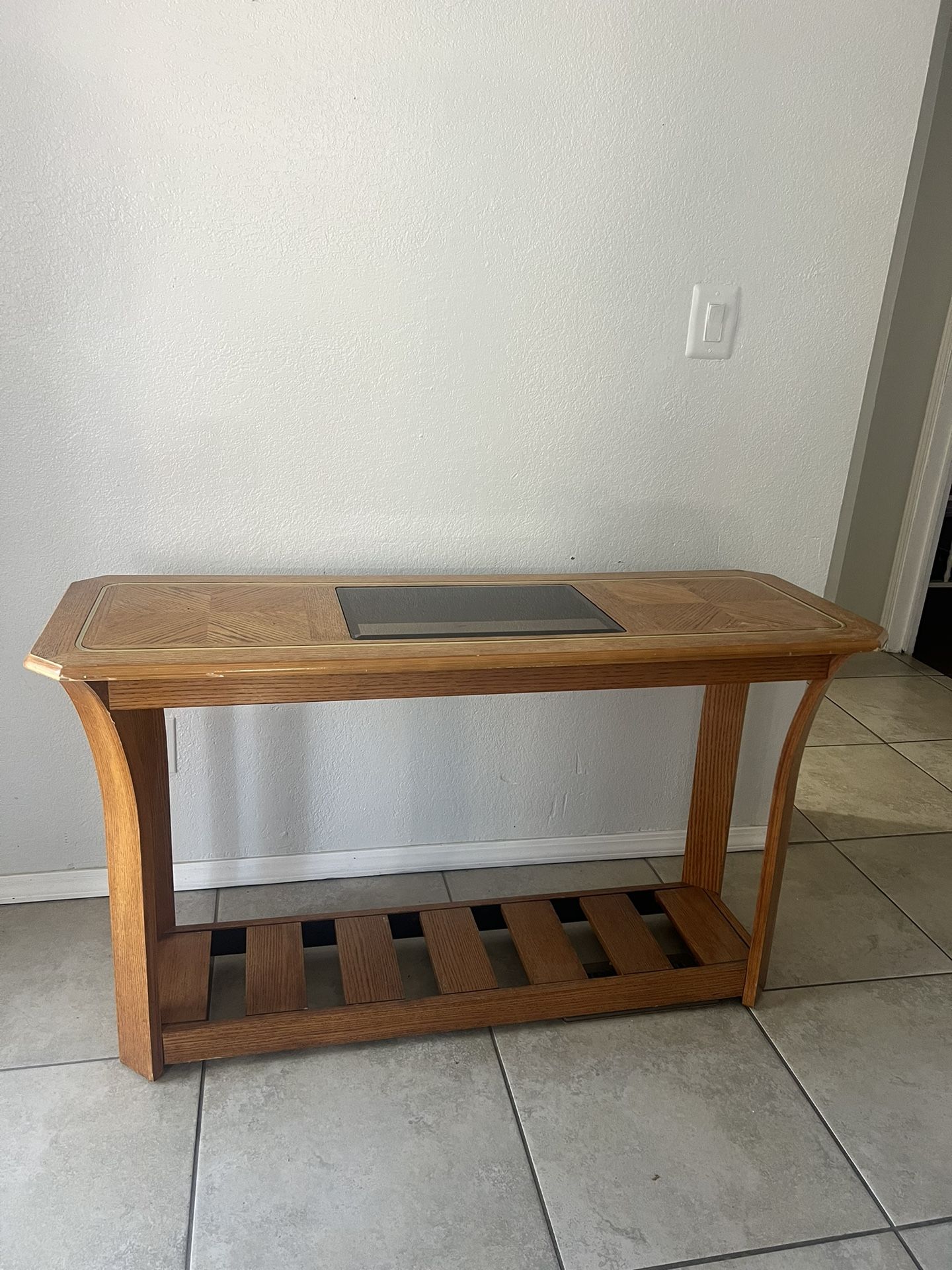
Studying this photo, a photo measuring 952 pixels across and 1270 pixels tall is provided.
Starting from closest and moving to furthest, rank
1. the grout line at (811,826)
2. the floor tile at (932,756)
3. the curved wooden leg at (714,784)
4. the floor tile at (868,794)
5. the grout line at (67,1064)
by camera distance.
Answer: the grout line at (67,1064) < the curved wooden leg at (714,784) < the grout line at (811,826) < the floor tile at (868,794) < the floor tile at (932,756)

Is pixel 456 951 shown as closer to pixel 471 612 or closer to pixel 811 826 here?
pixel 471 612

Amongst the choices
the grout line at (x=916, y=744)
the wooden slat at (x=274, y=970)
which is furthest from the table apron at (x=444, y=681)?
the grout line at (x=916, y=744)

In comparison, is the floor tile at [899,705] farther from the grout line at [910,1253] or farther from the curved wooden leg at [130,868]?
the curved wooden leg at [130,868]

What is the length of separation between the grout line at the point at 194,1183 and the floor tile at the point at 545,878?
67 cm

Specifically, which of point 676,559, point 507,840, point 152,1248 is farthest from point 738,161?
point 152,1248

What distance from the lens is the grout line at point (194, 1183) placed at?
1.19m

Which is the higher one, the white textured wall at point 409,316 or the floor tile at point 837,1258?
the white textured wall at point 409,316

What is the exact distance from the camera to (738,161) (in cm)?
172

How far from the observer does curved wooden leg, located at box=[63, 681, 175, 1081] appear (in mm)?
1271

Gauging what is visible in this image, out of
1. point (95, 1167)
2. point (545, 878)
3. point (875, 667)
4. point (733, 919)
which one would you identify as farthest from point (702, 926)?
point (875, 667)

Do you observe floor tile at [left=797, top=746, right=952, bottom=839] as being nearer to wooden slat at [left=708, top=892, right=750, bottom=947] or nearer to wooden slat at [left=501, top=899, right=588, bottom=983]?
wooden slat at [left=708, top=892, right=750, bottom=947]

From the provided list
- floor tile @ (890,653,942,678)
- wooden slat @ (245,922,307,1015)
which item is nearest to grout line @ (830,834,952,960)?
wooden slat @ (245,922,307,1015)

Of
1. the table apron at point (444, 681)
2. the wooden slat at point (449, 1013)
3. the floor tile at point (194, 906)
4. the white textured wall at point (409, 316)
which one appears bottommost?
the floor tile at point (194, 906)

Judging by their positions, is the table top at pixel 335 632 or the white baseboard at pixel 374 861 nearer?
the table top at pixel 335 632
